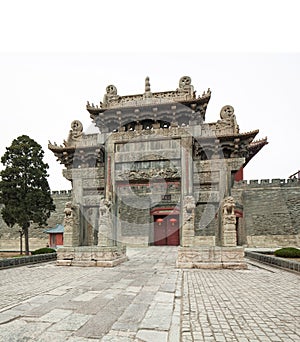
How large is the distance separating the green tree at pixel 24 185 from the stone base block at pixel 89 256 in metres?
5.89

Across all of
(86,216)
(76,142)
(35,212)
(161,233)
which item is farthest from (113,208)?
(161,233)

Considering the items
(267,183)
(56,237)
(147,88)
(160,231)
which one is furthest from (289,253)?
(56,237)

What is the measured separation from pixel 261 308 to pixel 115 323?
2868 millimetres

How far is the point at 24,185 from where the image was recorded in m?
16.7

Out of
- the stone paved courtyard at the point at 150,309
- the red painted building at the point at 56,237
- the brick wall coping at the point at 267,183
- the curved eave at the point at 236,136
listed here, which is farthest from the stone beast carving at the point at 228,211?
the red painted building at the point at 56,237

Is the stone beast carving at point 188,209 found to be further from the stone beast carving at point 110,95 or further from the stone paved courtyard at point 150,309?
the stone beast carving at point 110,95

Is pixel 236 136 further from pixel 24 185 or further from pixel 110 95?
pixel 24 185

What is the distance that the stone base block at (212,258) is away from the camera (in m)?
10.5

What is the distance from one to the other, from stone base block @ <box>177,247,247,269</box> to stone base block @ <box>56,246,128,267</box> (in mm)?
3001

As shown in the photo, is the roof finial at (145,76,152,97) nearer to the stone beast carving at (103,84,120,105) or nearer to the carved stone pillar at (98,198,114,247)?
the stone beast carving at (103,84,120,105)

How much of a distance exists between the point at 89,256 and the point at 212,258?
5.29 meters

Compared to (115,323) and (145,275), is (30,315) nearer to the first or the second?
(115,323)

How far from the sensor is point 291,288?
276 inches

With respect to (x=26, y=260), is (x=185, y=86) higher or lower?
higher
